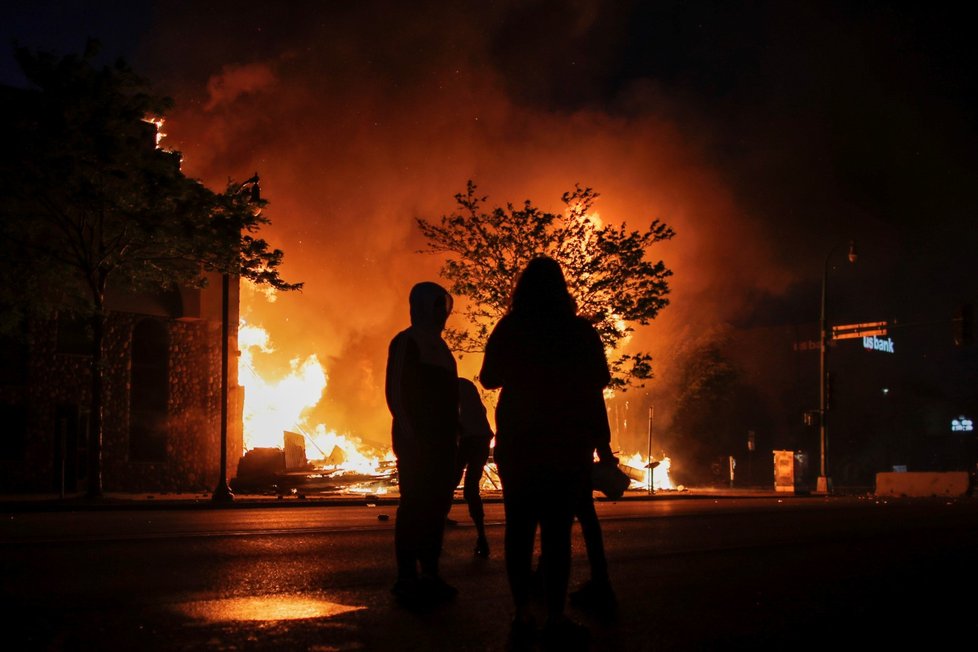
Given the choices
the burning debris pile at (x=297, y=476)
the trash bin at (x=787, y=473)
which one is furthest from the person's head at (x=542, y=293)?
the trash bin at (x=787, y=473)

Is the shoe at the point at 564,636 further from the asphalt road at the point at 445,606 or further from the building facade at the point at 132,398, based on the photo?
the building facade at the point at 132,398

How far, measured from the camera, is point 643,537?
10.8 m

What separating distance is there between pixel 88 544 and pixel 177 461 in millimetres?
22858

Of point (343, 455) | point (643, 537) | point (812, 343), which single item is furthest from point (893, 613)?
point (812, 343)

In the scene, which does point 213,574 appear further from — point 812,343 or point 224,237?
point 812,343

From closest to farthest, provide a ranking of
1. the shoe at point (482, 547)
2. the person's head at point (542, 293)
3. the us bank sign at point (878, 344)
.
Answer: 1. the person's head at point (542, 293)
2. the shoe at point (482, 547)
3. the us bank sign at point (878, 344)

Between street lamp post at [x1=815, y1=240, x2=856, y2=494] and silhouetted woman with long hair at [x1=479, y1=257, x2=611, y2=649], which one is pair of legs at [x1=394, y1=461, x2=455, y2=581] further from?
street lamp post at [x1=815, y1=240, x2=856, y2=494]

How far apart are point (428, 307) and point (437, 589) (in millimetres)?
1734

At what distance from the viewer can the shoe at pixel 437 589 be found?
6.02 m

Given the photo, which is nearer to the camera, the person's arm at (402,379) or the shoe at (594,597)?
the shoe at (594,597)

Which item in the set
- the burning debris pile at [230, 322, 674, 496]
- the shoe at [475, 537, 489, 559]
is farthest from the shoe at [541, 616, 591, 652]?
the burning debris pile at [230, 322, 674, 496]

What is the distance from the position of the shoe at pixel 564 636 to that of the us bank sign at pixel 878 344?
69.6 metres

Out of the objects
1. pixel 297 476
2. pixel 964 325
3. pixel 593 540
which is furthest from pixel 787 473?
pixel 593 540

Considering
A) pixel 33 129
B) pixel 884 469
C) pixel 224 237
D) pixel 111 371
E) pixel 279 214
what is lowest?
pixel 884 469
